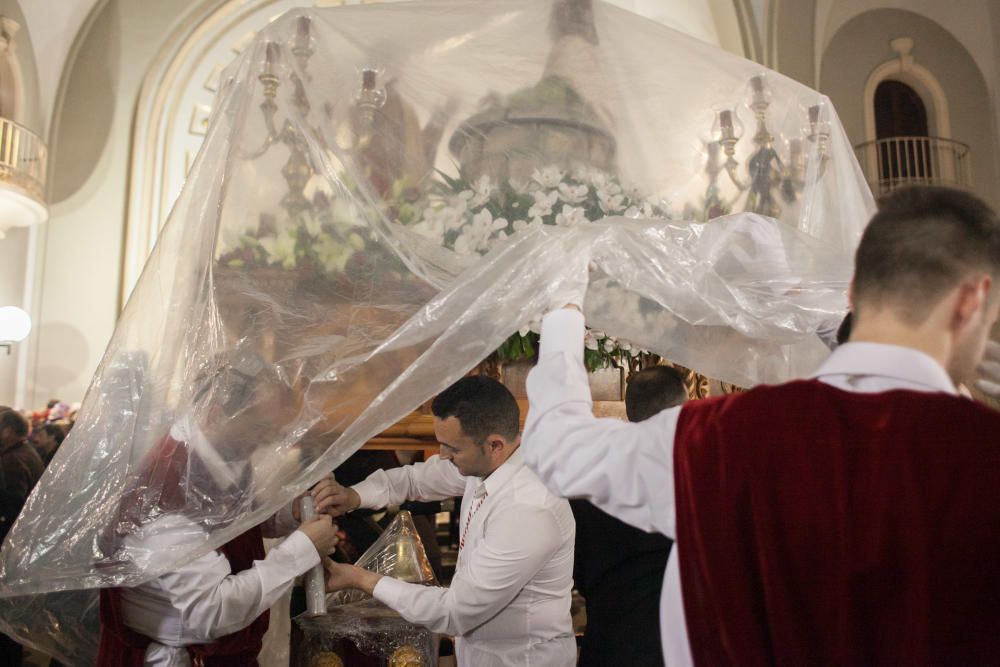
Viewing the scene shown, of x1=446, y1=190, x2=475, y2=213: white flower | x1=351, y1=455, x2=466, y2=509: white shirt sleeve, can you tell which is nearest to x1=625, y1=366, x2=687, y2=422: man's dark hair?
x1=351, y1=455, x2=466, y2=509: white shirt sleeve

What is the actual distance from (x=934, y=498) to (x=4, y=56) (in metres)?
8.79

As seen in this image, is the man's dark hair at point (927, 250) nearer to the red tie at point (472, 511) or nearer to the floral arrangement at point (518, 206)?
the floral arrangement at point (518, 206)

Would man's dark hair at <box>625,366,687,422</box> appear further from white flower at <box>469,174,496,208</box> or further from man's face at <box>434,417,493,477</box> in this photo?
white flower at <box>469,174,496,208</box>

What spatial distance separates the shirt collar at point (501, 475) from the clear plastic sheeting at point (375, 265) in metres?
0.53

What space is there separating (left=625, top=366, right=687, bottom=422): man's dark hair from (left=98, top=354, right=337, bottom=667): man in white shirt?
0.87 m

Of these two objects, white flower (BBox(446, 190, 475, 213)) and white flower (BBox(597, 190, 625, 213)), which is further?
white flower (BBox(597, 190, 625, 213))

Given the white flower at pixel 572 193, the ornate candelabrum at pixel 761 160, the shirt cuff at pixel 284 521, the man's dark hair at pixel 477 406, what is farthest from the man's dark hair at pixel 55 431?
the ornate candelabrum at pixel 761 160

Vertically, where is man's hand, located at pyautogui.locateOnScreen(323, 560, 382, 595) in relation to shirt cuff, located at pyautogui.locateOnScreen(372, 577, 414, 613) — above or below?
above

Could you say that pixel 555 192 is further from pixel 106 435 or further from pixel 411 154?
pixel 106 435

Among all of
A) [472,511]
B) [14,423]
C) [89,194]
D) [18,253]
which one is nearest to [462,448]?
[472,511]

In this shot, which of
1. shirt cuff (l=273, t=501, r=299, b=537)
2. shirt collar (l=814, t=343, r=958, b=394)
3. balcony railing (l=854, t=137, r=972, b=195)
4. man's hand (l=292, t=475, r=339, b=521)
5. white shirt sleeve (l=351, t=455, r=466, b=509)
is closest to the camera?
shirt collar (l=814, t=343, r=958, b=394)

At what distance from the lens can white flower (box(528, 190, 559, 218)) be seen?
213 centimetres

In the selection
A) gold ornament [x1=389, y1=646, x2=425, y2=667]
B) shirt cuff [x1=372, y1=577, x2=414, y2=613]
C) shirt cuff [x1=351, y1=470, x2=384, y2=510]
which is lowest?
gold ornament [x1=389, y1=646, x2=425, y2=667]

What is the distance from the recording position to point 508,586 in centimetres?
230
